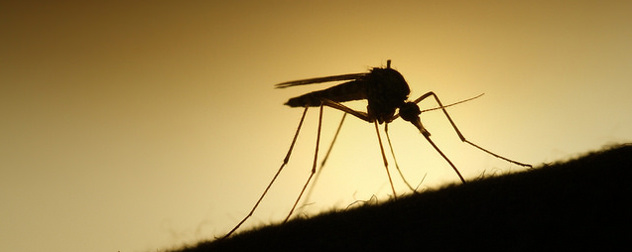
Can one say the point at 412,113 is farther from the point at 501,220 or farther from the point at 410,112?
the point at 501,220

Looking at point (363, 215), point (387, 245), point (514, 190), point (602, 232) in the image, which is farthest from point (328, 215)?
point (602, 232)

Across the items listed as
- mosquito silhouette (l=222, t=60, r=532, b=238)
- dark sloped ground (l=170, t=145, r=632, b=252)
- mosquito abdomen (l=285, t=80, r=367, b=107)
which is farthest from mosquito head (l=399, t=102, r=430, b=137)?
dark sloped ground (l=170, t=145, r=632, b=252)

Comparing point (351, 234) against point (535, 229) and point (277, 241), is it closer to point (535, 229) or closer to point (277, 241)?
point (277, 241)

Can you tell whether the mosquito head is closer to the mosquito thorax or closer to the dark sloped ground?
the mosquito thorax

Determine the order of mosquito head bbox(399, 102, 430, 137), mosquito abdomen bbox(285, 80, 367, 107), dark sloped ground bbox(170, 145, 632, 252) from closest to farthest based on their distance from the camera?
1. dark sloped ground bbox(170, 145, 632, 252)
2. mosquito head bbox(399, 102, 430, 137)
3. mosquito abdomen bbox(285, 80, 367, 107)

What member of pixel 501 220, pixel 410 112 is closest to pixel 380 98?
pixel 410 112

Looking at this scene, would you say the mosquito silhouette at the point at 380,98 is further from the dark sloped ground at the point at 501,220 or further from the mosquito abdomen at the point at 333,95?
the dark sloped ground at the point at 501,220
